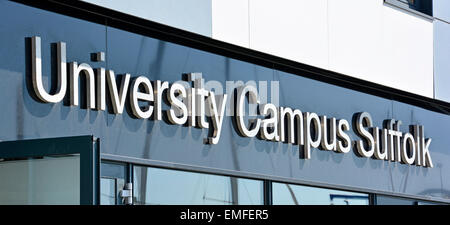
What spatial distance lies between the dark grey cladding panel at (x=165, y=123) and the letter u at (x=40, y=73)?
0.25 feet

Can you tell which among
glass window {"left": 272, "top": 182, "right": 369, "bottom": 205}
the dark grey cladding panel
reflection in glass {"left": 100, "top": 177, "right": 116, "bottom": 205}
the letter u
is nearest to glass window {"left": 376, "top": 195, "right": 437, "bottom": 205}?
the dark grey cladding panel

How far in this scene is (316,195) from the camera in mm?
13789

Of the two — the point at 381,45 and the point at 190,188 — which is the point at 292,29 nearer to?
the point at 381,45

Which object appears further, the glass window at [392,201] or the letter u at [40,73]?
the glass window at [392,201]

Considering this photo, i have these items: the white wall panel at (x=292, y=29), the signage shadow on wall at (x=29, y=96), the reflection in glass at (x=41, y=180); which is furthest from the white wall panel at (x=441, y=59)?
the reflection in glass at (x=41, y=180)

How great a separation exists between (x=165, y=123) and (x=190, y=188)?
33.0 inches

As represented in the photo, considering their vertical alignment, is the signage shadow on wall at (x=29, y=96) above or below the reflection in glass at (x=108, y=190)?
above

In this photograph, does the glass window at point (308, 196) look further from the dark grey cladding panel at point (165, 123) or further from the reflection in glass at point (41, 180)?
the reflection in glass at point (41, 180)

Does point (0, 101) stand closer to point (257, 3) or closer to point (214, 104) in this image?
point (214, 104)

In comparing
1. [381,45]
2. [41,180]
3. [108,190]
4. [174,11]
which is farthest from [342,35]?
[41,180]

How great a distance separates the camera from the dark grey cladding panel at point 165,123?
985 cm

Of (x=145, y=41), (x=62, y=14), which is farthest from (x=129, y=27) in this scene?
(x=62, y=14)
